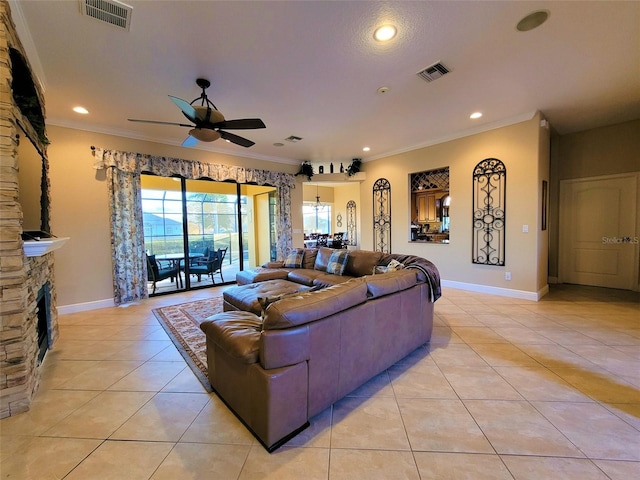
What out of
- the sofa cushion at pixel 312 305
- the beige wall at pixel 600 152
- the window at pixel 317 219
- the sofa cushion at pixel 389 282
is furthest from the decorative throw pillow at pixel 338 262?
the window at pixel 317 219

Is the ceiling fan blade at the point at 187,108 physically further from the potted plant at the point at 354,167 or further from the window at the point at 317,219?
the window at the point at 317,219

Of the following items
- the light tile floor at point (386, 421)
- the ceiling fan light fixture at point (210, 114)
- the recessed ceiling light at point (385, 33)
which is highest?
the recessed ceiling light at point (385, 33)

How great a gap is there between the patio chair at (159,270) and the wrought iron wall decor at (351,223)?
21.3ft

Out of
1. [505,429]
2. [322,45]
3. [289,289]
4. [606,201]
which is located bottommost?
[505,429]

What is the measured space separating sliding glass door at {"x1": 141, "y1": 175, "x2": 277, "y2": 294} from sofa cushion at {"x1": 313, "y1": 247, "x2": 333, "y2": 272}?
236 centimetres

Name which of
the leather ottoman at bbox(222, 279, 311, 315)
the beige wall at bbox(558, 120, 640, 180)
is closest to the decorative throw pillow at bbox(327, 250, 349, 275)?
the leather ottoman at bbox(222, 279, 311, 315)

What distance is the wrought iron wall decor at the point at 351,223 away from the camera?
34.6 feet

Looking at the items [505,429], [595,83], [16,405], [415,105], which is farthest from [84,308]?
[595,83]

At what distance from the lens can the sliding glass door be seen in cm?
528

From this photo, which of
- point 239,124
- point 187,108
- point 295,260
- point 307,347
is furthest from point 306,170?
point 307,347

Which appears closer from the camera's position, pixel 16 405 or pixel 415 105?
pixel 16 405

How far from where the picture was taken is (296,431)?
1650mm

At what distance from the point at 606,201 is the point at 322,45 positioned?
598cm

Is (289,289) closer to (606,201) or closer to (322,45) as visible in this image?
(322,45)
